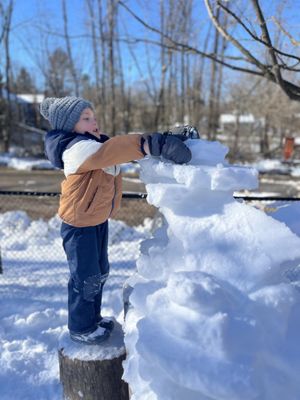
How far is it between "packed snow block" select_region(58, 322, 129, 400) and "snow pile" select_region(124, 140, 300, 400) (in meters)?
0.35

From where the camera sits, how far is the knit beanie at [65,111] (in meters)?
2.27

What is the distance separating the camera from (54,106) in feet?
7.56

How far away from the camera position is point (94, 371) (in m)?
2.34

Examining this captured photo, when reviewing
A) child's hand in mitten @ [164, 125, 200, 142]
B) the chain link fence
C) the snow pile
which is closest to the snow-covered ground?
the chain link fence

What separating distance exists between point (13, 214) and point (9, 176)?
33.9 ft

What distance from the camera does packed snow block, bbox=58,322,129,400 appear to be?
A: 2344 mm

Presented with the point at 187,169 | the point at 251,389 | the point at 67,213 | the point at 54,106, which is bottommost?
the point at 251,389

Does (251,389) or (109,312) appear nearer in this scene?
(251,389)

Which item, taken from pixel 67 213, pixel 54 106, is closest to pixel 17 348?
pixel 67 213

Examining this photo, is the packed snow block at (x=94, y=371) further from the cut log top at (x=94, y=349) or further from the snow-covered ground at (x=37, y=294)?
the snow-covered ground at (x=37, y=294)

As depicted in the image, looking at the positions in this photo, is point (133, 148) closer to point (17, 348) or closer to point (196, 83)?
point (17, 348)

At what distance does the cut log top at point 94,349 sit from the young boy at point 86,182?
4 centimetres

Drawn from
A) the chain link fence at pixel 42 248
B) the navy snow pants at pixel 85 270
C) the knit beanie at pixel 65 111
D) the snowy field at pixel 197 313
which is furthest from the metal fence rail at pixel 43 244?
the knit beanie at pixel 65 111

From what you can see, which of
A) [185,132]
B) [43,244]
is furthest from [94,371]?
[43,244]
